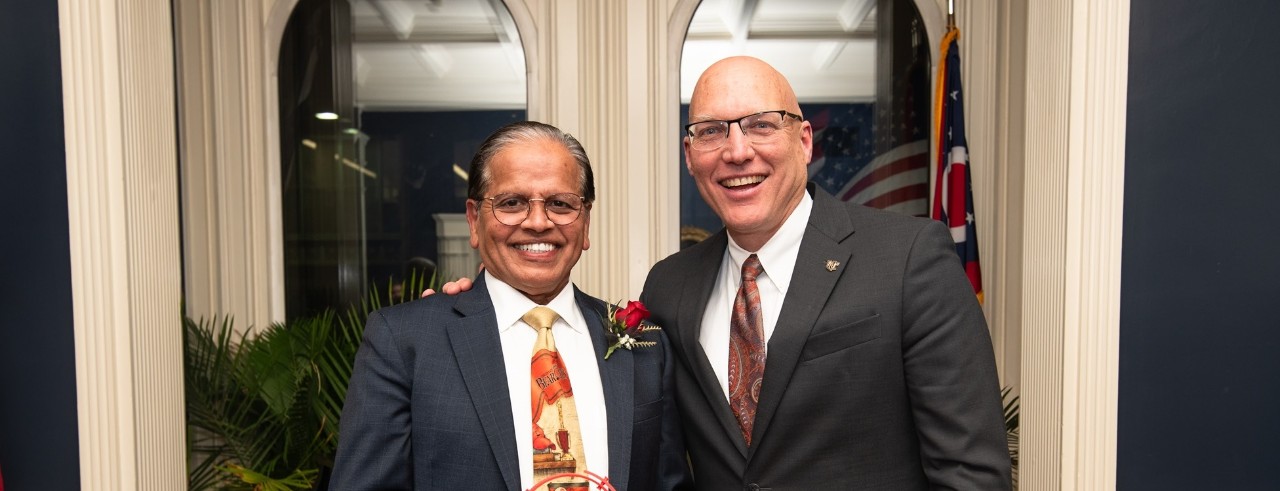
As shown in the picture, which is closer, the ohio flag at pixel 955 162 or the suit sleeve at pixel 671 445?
the suit sleeve at pixel 671 445

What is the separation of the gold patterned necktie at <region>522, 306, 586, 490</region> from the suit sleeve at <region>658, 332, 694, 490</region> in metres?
0.28

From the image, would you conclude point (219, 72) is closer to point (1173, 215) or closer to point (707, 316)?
point (707, 316)

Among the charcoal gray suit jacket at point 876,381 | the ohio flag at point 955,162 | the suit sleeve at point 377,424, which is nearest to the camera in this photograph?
the suit sleeve at point 377,424

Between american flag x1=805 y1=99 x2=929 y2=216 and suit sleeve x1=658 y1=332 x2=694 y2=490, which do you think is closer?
suit sleeve x1=658 y1=332 x2=694 y2=490

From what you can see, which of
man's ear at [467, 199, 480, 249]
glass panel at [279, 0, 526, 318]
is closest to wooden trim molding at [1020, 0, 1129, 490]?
man's ear at [467, 199, 480, 249]

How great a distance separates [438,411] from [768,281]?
759mm

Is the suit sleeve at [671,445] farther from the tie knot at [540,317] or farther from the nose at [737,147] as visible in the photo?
the nose at [737,147]

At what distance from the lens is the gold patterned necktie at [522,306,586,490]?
5.06 ft

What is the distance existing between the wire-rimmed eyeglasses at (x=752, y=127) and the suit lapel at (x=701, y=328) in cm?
31

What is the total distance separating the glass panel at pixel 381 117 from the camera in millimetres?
3549

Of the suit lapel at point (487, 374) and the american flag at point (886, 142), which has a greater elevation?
the american flag at point (886, 142)

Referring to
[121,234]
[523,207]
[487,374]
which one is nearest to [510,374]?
[487,374]

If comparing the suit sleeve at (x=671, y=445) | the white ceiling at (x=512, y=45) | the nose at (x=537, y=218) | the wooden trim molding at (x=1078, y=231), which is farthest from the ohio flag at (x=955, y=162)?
the nose at (x=537, y=218)

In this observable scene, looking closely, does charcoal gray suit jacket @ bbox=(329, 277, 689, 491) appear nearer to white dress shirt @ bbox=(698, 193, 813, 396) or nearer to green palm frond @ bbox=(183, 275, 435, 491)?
white dress shirt @ bbox=(698, 193, 813, 396)
